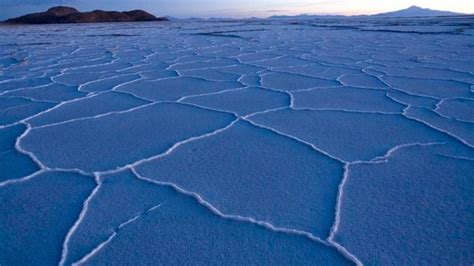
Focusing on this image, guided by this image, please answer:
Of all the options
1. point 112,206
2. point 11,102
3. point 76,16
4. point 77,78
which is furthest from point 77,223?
point 76,16

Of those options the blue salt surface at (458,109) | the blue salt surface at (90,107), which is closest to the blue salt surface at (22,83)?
the blue salt surface at (90,107)

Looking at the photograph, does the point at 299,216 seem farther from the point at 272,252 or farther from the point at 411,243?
the point at 411,243

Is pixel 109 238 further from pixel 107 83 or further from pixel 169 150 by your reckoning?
pixel 107 83

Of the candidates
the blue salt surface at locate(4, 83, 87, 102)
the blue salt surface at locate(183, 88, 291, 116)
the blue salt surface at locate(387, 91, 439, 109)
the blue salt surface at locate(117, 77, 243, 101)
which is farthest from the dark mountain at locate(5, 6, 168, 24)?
the blue salt surface at locate(387, 91, 439, 109)

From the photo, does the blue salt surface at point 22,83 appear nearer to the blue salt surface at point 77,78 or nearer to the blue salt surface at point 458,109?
the blue salt surface at point 77,78

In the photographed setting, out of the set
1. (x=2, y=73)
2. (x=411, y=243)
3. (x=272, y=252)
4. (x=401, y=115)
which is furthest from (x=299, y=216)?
(x=2, y=73)

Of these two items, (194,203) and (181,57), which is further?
(181,57)

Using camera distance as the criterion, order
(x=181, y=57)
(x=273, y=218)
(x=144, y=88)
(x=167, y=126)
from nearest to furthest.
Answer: (x=273, y=218) → (x=167, y=126) → (x=144, y=88) → (x=181, y=57)
